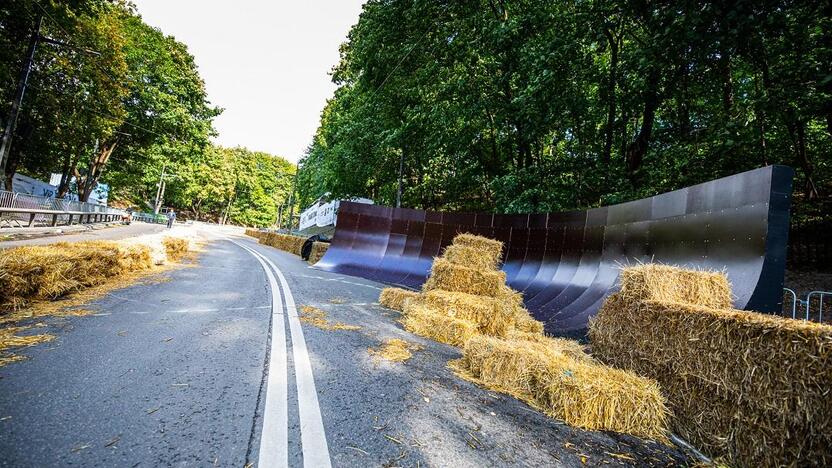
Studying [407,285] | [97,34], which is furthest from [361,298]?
[97,34]

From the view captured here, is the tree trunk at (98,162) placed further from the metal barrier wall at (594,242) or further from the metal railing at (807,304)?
the metal railing at (807,304)

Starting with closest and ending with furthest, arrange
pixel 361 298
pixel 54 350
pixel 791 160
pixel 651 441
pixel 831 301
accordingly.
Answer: pixel 651 441 < pixel 54 350 < pixel 361 298 < pixel 831 301 < pixel 791 160

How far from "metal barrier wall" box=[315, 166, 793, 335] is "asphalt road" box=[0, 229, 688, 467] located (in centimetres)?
341

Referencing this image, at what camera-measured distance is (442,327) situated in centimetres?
514

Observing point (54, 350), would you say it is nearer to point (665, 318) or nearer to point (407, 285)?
point (665, 318)

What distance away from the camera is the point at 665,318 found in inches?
131

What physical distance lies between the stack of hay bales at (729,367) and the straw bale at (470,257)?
12.1 ft

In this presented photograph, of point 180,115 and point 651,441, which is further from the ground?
point 180,115

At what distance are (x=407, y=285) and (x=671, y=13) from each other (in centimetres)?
972

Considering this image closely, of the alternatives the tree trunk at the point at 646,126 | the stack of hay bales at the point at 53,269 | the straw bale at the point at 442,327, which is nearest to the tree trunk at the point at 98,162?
the stack of hay bales at the point at 53,269

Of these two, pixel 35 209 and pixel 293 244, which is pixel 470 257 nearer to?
pixel 293 244

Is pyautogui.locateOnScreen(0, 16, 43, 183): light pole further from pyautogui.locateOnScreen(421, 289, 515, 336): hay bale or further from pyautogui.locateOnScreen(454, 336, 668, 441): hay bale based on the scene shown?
pyautogui.locateOnScreen(454, 336, 668, 441): hay bale

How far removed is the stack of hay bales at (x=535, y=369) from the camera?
2.86 m

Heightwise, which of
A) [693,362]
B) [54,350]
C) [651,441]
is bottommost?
[54,350]
